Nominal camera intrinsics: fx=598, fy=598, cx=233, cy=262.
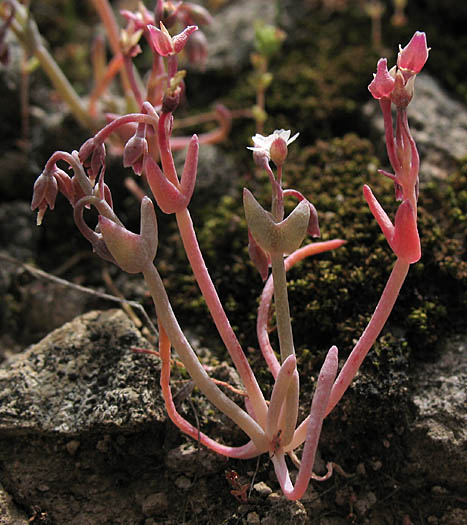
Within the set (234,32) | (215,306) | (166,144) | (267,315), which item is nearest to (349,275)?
(267,315)

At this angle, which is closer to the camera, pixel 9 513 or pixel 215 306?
pixel 215 306

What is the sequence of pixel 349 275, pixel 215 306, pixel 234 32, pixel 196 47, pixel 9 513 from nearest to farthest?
pixel 215 306 < pixel 9 513 < pixel 349 275 < pixel 196 47 < pixel 234 32

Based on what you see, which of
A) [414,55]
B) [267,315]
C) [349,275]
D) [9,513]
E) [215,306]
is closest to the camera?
[414,55]

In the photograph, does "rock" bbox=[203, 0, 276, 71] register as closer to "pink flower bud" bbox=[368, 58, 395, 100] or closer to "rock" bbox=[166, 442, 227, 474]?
"pink flower bud" bbox=[368, 58, 395, 100]

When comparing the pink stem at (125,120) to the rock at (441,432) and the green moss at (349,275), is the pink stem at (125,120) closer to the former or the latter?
the green moss at (349,275)

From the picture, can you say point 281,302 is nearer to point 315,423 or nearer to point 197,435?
point 315,423

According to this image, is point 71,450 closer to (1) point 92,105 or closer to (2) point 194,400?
(2) point 194,400

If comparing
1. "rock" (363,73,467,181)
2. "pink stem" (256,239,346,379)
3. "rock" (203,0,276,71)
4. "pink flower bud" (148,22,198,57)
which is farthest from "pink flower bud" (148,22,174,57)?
"rock" (203,0,276,71)
